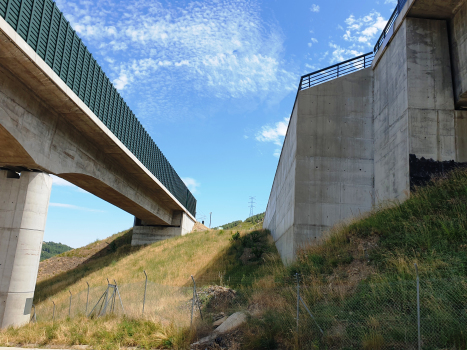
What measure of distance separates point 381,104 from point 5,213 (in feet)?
53.2

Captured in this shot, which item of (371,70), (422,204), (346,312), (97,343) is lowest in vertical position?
(97,343)

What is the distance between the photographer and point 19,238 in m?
13.8

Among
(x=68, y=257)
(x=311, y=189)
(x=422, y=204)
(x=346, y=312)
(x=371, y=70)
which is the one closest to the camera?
(x=346, y=312)

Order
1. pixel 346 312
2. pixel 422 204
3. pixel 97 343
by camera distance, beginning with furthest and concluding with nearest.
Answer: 1. pixel 422 204
2. pixel 97 343
3. pixel 346 312

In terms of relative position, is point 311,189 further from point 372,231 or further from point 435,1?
point 435,1

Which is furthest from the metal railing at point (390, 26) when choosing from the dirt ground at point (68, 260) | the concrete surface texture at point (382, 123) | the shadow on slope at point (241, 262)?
the dirt ground at point (68, 260)

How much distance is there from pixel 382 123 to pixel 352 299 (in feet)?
30.2

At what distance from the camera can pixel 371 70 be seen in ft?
56.0

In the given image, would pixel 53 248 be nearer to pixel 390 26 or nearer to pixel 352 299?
pixel 390 26

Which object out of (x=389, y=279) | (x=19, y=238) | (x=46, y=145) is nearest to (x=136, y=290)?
(x=19, y=238)

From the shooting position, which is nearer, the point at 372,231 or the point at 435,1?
the point at 372,231

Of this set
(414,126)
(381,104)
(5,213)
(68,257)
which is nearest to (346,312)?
(414,126)

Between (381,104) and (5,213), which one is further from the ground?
(381,104)

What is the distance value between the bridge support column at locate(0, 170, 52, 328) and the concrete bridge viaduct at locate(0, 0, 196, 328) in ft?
0.11
